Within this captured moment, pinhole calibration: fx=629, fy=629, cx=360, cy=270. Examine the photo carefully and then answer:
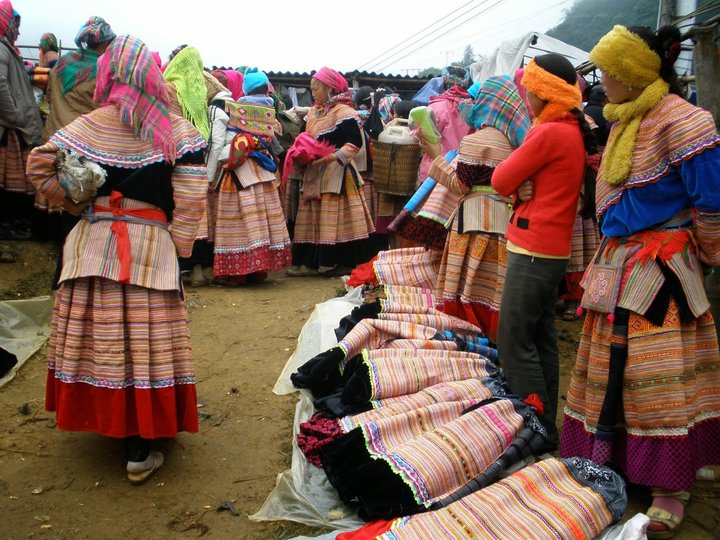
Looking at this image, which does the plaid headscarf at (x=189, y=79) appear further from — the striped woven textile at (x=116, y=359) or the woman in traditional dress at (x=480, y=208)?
the striped woven textile at (x=116, y=359)

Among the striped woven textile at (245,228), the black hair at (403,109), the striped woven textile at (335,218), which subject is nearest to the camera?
the striped woven textile at (245,228)

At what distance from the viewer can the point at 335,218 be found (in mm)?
6859

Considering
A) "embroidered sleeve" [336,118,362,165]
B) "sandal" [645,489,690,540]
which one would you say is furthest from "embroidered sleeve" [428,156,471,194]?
"embroidered sleeve" [336,118,362,165]

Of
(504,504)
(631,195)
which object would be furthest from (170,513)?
(631,195)

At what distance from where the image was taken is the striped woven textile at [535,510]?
87.5 inches

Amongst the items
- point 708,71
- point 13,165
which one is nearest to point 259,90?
point 13,165

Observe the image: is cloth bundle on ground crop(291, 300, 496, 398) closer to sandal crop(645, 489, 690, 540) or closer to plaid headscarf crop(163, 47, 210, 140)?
sandal crop(645, 489, 690, 540)

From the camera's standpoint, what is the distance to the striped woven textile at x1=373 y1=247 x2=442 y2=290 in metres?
4.98

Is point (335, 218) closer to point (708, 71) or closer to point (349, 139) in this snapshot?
point (349, 139)

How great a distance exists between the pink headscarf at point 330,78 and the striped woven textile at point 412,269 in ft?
7.25

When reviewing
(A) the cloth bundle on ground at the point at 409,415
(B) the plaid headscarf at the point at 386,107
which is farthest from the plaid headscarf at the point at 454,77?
(A) the cloth bundle on ground at the point at 409,415

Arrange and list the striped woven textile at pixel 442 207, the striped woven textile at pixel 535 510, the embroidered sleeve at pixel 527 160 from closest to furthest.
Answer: the striped woven textile at pixel 535 510, the embroidered sleeve at pixel 527 160, the striped woven textile at pixel 442 207

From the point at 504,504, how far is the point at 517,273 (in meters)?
A: 1.17

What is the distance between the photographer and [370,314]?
14.4 feet
